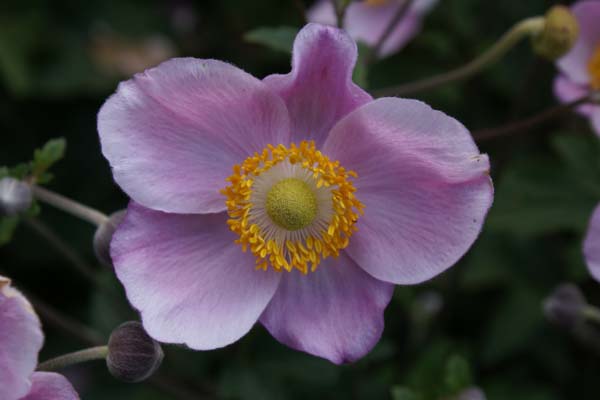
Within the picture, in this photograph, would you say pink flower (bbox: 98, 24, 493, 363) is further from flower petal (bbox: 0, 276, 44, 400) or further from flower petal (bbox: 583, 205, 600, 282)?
flower petal (bbox: 583, 205, 600, 282)

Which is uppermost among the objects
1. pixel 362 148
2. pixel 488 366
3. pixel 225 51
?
pixel 362 148

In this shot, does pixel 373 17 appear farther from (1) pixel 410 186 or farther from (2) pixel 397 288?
(1) pixel 410 186

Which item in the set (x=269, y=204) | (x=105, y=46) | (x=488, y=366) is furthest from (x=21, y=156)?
(x=488, y=366)

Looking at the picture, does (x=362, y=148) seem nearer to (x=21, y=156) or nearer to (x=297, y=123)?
(x=297, y=123)

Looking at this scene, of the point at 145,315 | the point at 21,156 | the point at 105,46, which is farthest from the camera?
the point at 105,46

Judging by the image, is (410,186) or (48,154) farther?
(48,154)

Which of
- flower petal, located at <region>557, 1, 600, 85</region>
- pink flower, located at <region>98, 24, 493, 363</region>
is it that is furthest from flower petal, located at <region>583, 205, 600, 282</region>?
flower petal, located at <region>557, 1, 600, 85</region>

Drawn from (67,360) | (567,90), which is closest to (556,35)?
(567,90)

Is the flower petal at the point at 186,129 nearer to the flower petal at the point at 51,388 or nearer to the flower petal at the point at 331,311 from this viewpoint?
the flower petal at the point at 331,311
